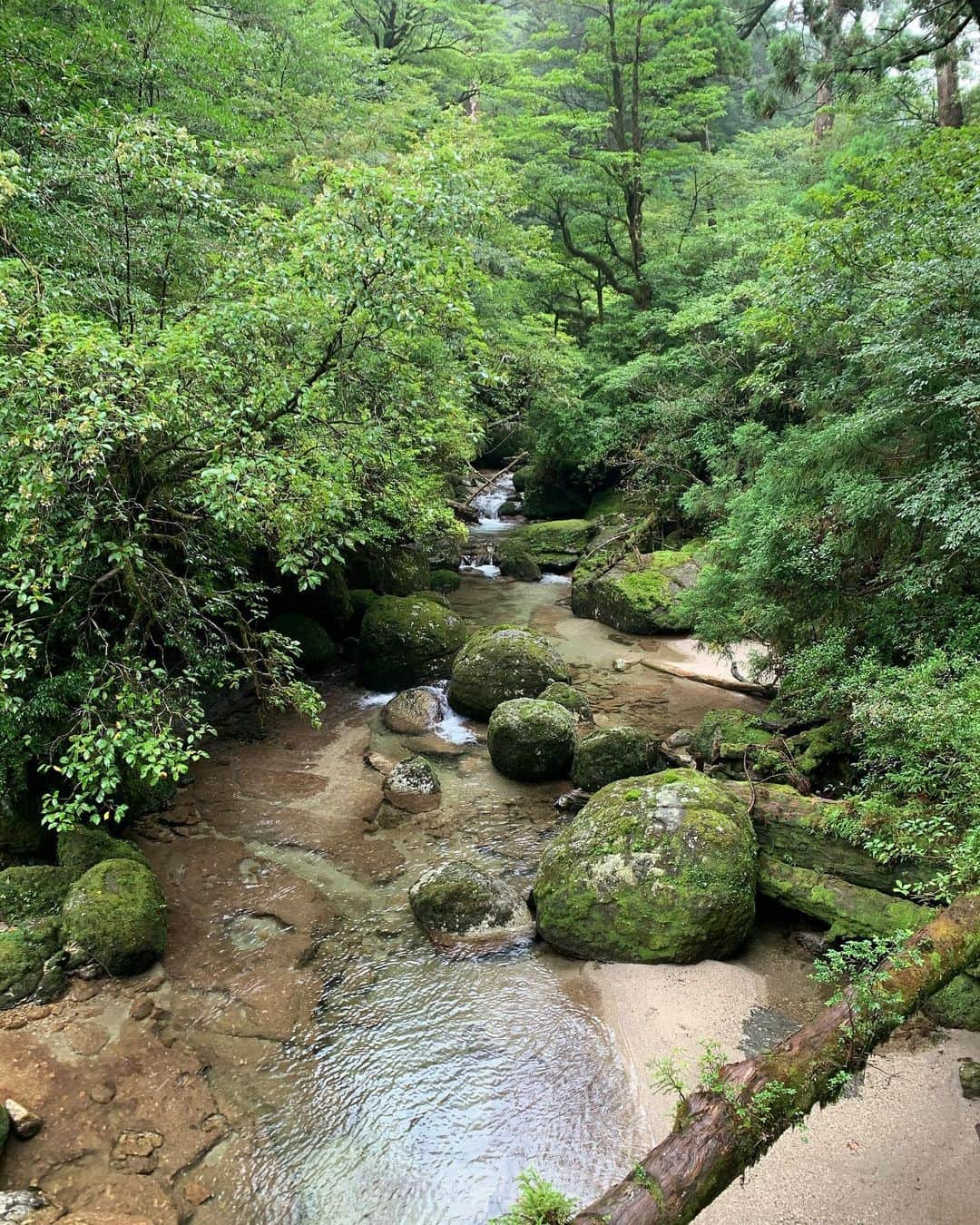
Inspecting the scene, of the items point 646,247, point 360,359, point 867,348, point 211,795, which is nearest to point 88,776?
point 211,795

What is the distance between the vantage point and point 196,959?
6258 millimetres

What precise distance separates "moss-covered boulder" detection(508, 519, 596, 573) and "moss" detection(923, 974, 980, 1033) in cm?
1625

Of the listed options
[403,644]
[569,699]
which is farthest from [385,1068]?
[403,644]

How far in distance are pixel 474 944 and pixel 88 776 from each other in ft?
12.0

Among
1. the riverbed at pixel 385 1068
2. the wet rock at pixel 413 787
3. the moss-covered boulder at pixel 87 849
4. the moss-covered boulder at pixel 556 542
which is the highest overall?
the moss-covered boulder at pixel 556 542

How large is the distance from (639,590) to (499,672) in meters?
5.45

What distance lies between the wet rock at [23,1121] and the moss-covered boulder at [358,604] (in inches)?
384

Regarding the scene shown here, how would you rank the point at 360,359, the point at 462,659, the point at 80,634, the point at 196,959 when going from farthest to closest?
the point at 462,659 < the point at 360,359 < the point at 80,634 < the point at 196,959

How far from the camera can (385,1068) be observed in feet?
17.1

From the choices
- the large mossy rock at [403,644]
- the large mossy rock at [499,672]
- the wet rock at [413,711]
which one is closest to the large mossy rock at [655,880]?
the large mossy rock at [499,672]

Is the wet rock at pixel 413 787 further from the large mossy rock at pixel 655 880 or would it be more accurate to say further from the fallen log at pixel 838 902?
the fallen log at pixel 838 902

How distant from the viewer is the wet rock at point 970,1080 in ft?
14.5

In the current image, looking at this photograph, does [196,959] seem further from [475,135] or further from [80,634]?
[475,135]

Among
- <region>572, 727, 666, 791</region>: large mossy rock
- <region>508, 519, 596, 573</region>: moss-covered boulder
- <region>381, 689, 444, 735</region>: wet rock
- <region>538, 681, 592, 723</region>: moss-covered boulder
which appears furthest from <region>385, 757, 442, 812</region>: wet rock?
<region>508, 519, 596, 573</region>: moss-covered boulder
